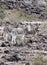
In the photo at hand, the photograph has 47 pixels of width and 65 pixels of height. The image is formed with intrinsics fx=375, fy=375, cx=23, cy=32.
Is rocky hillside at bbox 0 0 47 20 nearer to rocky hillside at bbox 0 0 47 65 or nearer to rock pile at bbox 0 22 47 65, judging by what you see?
rocky hillside at bbox 0 0 47 65

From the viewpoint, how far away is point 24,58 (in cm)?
1168

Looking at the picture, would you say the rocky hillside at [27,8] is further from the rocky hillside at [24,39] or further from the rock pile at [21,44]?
the rock pile at [21,44]

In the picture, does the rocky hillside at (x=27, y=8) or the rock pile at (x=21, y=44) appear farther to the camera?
the rocky hillside at (x=27, y=8)

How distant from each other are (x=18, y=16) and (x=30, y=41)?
24.4ft

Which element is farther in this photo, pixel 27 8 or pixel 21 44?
pixel 27 8

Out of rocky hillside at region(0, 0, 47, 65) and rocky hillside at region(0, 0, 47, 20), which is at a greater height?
rocky hillside at region(0, 0, 47, 65)

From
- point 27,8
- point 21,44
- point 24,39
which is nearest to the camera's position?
point 21,44

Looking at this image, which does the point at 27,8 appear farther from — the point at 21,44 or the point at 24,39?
the point at 21,44

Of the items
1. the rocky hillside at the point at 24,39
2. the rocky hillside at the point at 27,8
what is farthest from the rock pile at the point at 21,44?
the rocky hillside at the point at 27,8

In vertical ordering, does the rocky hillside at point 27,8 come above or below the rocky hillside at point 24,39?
below

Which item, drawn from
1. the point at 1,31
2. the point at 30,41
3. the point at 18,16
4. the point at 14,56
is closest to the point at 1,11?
the point at 18,16

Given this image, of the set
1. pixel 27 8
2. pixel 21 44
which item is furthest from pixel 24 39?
pixel 27 8

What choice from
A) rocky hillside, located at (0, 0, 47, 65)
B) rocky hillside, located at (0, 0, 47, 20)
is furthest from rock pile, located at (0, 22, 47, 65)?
rocky hillside, located at (0, 0, 47, 20)

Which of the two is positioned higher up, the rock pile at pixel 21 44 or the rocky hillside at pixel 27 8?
the rock pile at pixel 21 44
